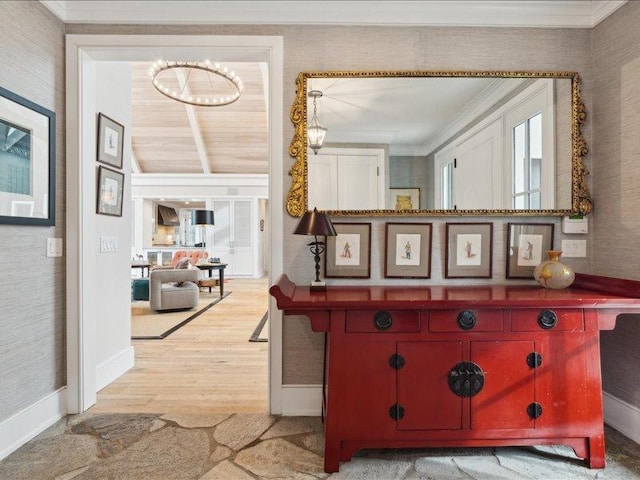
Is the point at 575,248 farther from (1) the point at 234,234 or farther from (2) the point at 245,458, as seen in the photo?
(1) the point at 234,234

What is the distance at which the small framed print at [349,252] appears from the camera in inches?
92.8

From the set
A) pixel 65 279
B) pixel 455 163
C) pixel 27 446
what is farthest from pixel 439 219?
pixel 27 446

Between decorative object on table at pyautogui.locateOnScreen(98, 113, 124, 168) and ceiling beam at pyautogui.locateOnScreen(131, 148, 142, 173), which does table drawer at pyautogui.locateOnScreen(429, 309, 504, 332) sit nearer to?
decorative object on table at pyautogui.locateOnScreen(98, 113, 124, 168)

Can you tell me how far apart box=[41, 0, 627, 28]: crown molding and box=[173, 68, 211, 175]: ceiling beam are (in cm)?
464

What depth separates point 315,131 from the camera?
92.2 inches

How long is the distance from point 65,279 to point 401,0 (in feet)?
9.21

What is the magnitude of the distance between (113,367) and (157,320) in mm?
2106

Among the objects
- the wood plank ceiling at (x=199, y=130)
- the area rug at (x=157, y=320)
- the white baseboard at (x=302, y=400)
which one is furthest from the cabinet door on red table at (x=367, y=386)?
the wood plank ceiling at (x=199, y=130)

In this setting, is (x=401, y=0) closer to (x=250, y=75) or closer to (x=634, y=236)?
(x=634, y=236)

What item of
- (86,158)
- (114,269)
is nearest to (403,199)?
(86,158)

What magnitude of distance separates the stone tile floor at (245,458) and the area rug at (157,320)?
2.06 meters

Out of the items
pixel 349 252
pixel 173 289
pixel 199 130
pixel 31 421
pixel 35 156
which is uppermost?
pixel 199 130

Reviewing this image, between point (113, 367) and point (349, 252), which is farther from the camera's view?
point (113, 367)

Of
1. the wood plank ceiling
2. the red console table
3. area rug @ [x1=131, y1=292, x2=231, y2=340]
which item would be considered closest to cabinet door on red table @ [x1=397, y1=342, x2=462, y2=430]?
the red console table
